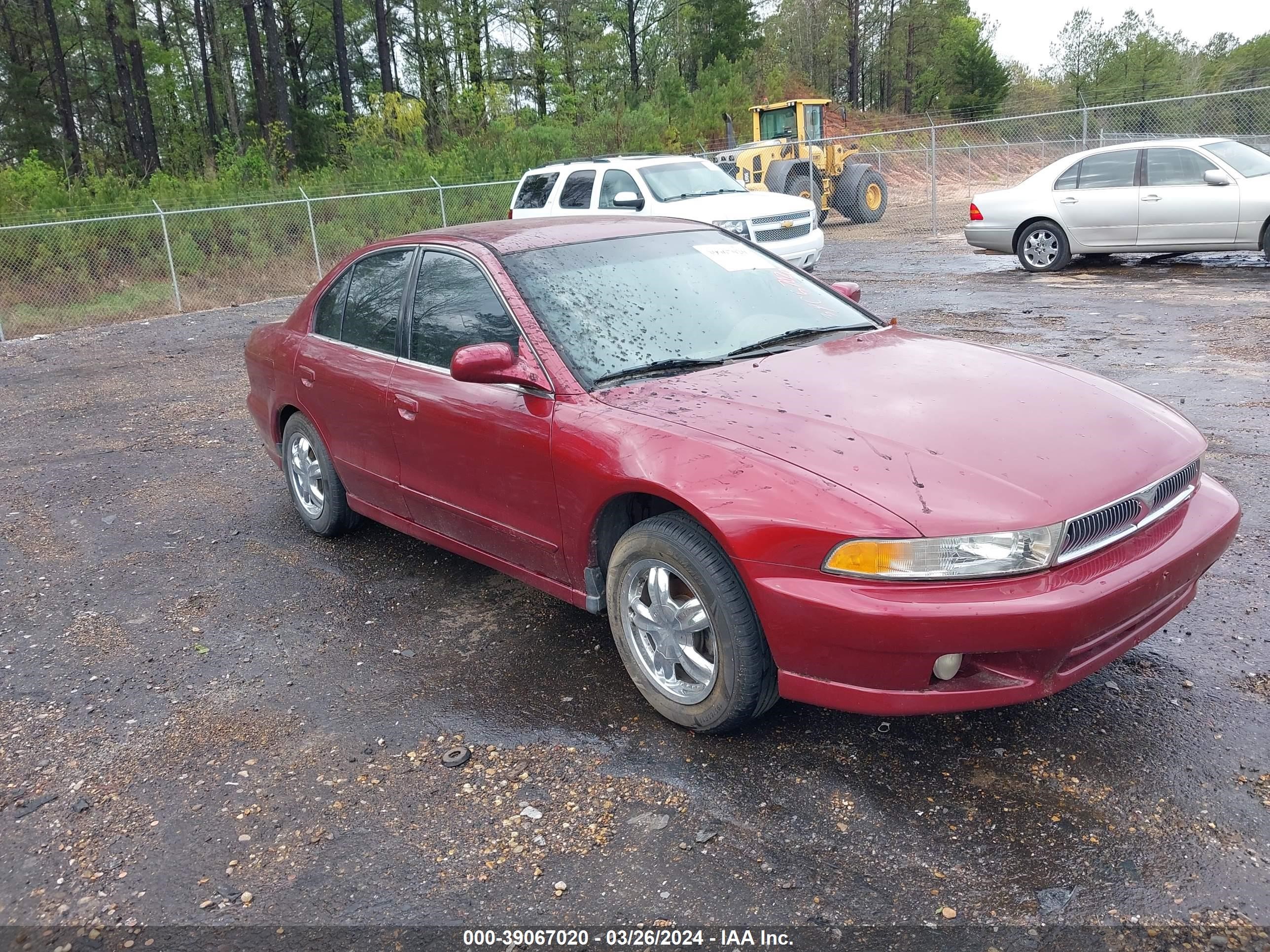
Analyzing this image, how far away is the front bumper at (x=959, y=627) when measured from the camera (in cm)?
266

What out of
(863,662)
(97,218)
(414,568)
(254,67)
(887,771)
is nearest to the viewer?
(863,662)

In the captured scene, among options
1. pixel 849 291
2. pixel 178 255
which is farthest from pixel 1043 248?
pixel 178 255

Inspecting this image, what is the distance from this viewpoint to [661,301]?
3.99m

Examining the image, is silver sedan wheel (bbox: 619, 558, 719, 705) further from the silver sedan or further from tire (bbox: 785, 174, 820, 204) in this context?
tire (bbox: 785, 174, 820, 204)

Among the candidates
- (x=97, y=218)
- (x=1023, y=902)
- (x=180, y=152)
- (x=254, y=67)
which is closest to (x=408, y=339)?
(x=1023, y=902)

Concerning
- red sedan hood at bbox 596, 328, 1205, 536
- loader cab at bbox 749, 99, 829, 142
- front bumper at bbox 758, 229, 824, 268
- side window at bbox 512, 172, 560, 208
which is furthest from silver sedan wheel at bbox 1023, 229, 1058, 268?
loader cab at bbox 749, 99, 829, 142

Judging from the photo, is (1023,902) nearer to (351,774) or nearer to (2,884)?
(351,774)

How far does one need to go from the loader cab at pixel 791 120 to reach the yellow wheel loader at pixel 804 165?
17 mm

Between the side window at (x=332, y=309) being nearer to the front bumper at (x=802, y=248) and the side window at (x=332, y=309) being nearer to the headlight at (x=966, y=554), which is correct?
the headlight at (x=966, y=554)

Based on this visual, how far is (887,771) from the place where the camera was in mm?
3029

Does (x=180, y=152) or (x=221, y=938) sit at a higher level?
(x=180, y=152)

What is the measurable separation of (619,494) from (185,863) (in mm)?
1659

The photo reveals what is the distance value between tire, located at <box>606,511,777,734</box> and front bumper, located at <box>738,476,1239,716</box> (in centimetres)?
9

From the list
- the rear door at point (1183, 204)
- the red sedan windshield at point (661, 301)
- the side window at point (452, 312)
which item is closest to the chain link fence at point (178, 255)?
the rear door at point (1183, 204)
